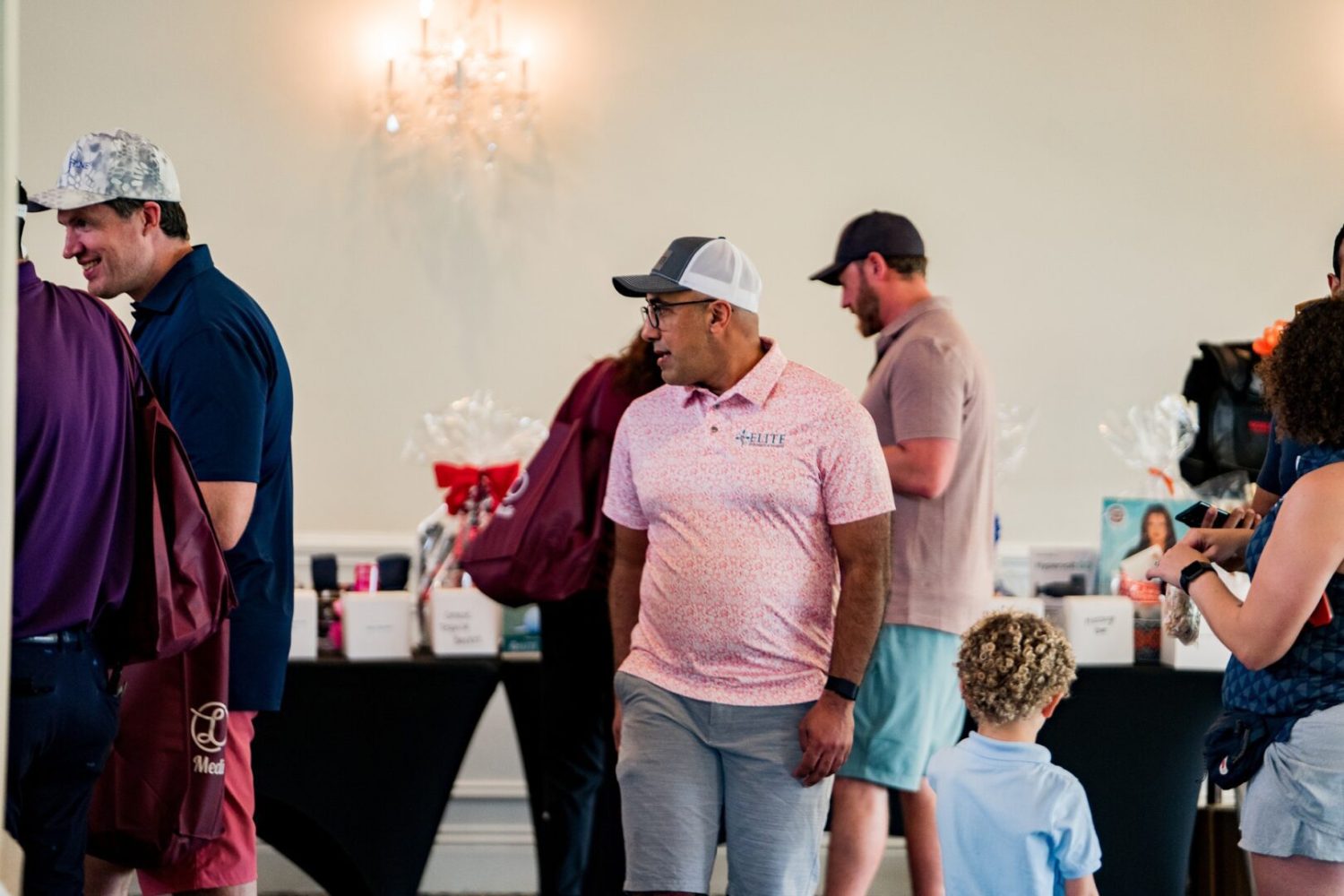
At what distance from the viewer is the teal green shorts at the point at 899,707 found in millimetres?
3078

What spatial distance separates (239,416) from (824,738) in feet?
3.35

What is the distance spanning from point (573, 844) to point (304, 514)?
1687 millimetres

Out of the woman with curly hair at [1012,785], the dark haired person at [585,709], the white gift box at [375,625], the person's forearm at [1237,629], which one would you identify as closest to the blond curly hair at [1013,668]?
the woman with curly hair at [1012,785]

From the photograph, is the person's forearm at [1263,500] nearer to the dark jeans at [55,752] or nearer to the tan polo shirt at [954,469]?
the tan polo shirt at [954,469]

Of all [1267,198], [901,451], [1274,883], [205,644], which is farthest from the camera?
[1267,198]

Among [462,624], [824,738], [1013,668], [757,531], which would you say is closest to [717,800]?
[824,738]

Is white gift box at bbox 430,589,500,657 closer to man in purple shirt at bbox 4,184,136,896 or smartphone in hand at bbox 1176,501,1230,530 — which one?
man in purple shirt at bbox 4,184,136,896

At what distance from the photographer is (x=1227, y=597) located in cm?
212

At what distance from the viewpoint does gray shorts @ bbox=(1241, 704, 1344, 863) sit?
1997 mm

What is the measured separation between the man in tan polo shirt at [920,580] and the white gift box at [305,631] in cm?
122

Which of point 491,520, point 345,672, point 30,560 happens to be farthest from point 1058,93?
point 30,560

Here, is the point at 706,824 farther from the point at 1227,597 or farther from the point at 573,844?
the point at 573,844

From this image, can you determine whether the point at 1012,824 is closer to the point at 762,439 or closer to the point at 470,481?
the point at 762,439

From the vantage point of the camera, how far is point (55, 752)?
6.30ft
